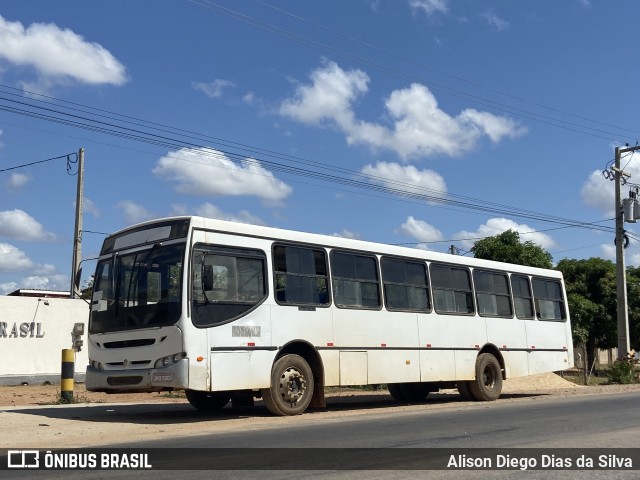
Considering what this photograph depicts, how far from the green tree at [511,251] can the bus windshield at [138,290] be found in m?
28.1

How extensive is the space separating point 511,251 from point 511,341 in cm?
2099

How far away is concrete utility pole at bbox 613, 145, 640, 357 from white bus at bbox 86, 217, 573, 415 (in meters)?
13.6

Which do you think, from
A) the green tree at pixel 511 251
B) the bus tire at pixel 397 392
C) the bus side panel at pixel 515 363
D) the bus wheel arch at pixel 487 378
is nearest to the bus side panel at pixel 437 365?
the bus wheel arch at pixel 487 378

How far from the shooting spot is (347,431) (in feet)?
37.2

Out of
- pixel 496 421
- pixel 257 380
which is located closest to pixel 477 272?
pixel 496 421

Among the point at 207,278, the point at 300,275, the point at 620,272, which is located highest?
the point at 620,272

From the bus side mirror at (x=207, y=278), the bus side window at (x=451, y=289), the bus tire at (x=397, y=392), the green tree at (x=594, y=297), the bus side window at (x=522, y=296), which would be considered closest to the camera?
the bus side mirror at (x=207, y=278)

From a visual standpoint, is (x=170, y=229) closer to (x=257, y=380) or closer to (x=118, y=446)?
(x=257, y=380)

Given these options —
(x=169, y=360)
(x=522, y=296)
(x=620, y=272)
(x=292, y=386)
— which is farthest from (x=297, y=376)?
(x=620, y=272)

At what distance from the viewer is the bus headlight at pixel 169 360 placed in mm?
12052

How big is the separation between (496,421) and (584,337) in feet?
120

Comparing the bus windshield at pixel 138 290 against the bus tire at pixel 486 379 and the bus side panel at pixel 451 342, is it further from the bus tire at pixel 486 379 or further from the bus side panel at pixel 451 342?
the bus tire at pixel 486 379

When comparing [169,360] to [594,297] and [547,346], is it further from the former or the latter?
[594,297]

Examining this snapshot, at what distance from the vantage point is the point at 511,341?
19172 mm
